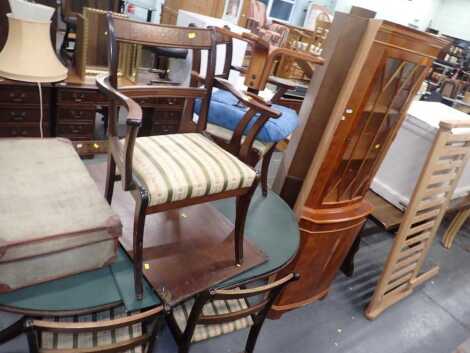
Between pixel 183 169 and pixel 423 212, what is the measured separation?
1.61m

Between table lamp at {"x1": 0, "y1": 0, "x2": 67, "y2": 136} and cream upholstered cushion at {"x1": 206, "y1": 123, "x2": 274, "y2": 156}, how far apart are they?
2.53 ft

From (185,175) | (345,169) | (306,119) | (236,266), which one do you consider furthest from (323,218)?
(185,175)

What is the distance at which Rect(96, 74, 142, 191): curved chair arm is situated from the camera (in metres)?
0.96

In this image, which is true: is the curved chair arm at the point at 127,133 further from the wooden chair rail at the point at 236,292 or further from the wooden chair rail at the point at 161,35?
the wooden chair rail at the point at 236,292

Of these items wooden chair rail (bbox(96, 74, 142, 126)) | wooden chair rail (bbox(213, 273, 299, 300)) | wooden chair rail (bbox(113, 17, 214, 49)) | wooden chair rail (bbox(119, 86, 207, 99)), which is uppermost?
wooden chair rail (bbox(113, 17, 214, 49))

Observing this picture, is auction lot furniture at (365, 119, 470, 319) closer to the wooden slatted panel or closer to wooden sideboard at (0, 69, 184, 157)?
the wooden slatted panel

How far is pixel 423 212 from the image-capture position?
205 cm

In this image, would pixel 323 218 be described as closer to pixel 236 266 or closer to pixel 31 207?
pixel 236 266

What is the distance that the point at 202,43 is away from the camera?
1.37 meters

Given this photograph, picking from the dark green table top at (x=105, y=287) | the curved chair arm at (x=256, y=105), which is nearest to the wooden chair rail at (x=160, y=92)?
the curved chair arm at (x=256, y=105)

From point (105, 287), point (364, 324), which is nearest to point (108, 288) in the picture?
point (105, 287)

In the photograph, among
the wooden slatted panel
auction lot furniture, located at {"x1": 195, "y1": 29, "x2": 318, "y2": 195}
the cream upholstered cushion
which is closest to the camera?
auction lot furniture, located at {"x1": 195, "y1": 29, "x2": 318, "y2": 195}

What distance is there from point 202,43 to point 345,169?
86 cm

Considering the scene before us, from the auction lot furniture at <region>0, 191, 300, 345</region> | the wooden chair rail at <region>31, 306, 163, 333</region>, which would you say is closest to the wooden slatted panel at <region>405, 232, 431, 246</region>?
the auction lot furniture at <region>0, 191, 300, 345</region>
